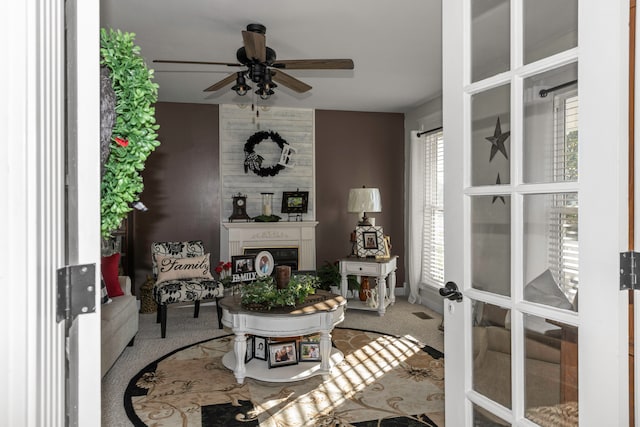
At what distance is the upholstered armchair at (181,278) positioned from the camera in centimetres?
445

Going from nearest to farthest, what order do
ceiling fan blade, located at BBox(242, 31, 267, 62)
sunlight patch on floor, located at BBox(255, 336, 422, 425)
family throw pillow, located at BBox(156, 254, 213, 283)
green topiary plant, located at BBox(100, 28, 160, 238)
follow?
green topiary plant, located at BBox(100, 28, 160, 238)
ceiling fan blade, located at BBox(242, 31, 267, 62)
sunlight patch on floor, located at BBox(255, 336, 422, 425)
family throw pillow, located at BBox(156, 254, 213, 283)

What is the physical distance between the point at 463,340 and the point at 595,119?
0.89 m

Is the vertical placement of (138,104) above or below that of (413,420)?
above

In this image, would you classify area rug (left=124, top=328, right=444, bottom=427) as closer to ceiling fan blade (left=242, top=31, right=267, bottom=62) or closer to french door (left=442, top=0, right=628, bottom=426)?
french door (left=442, top=0, right=628, bottom=426)

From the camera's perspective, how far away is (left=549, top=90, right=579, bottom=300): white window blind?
1335 mm

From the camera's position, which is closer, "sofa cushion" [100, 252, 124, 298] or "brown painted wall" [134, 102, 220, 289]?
"sofa cushion" [100, 252, 124, 298]

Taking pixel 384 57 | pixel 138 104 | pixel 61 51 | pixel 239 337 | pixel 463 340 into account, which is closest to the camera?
pixel 61 51

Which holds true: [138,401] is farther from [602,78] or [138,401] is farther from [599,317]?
[602,78]

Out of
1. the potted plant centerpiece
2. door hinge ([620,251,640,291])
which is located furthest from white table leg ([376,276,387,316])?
door hinge ([620,251,640,291])

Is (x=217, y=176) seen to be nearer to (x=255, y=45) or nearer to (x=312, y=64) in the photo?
(x=312, y=64)

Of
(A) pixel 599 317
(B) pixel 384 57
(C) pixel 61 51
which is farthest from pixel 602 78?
(B) pixel 384 57

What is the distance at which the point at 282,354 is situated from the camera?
3381mm

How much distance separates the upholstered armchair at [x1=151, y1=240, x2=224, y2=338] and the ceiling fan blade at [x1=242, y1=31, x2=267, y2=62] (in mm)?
2595

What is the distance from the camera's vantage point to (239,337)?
10.6 feet
